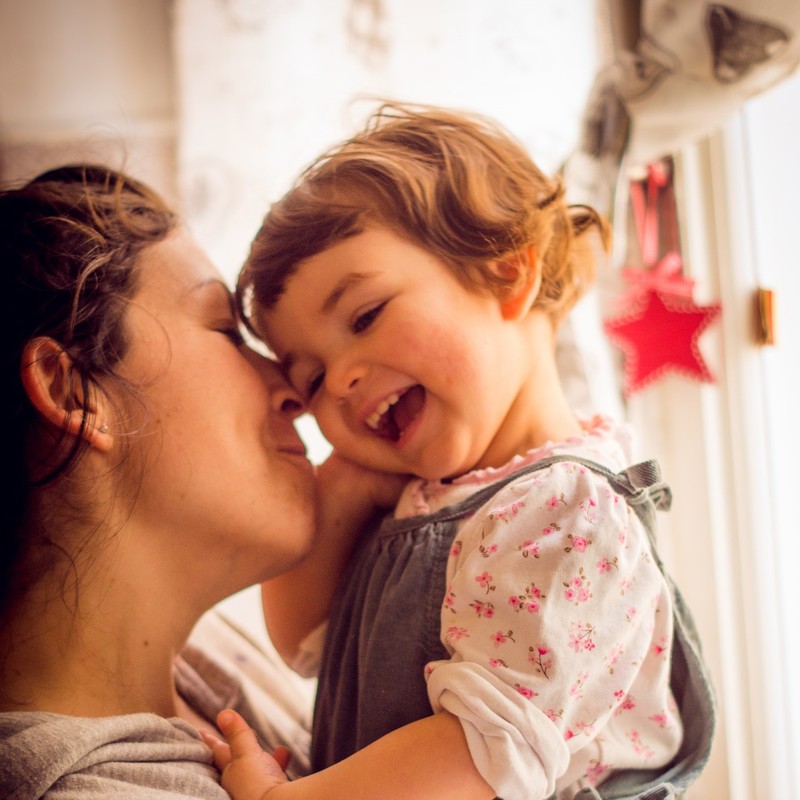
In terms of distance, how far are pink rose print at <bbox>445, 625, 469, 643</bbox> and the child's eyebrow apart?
1.27 feet

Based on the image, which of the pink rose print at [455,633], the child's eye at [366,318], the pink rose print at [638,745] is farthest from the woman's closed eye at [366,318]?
the pink rose print at [638,745]

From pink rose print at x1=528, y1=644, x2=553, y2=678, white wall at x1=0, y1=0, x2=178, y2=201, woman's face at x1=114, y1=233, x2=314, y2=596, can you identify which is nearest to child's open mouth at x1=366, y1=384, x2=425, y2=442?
→ woman's face at x1=114, y1=233, x2=314, y2=596

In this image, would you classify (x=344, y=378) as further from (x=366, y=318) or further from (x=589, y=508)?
(x=589, y=508)

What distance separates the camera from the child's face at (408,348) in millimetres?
897

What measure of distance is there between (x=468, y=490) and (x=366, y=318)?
0.24 m

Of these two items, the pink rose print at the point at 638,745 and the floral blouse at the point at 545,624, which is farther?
the pink rose print at the point at 638,745

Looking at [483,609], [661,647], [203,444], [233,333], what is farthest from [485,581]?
[233,333]

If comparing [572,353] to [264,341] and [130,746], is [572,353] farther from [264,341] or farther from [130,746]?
[130,746]

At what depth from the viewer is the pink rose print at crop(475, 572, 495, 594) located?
76cm

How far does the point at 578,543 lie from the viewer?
2.48 feet

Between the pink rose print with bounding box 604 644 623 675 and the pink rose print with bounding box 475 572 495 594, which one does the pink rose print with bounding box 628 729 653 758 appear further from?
the pink rose print with bounding box 475 572 495 594

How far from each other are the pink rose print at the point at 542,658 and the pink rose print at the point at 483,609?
0.06m

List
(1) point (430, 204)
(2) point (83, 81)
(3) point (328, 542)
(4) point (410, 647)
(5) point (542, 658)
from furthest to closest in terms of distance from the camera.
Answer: (2) point (83, 81), (3) point (328, 542), (1) point (430, 204), (4) point (410, 647), (5) point (542, 658)

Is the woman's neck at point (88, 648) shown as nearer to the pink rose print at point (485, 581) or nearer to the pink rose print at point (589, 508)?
the pink rose print at point (485, 581)
